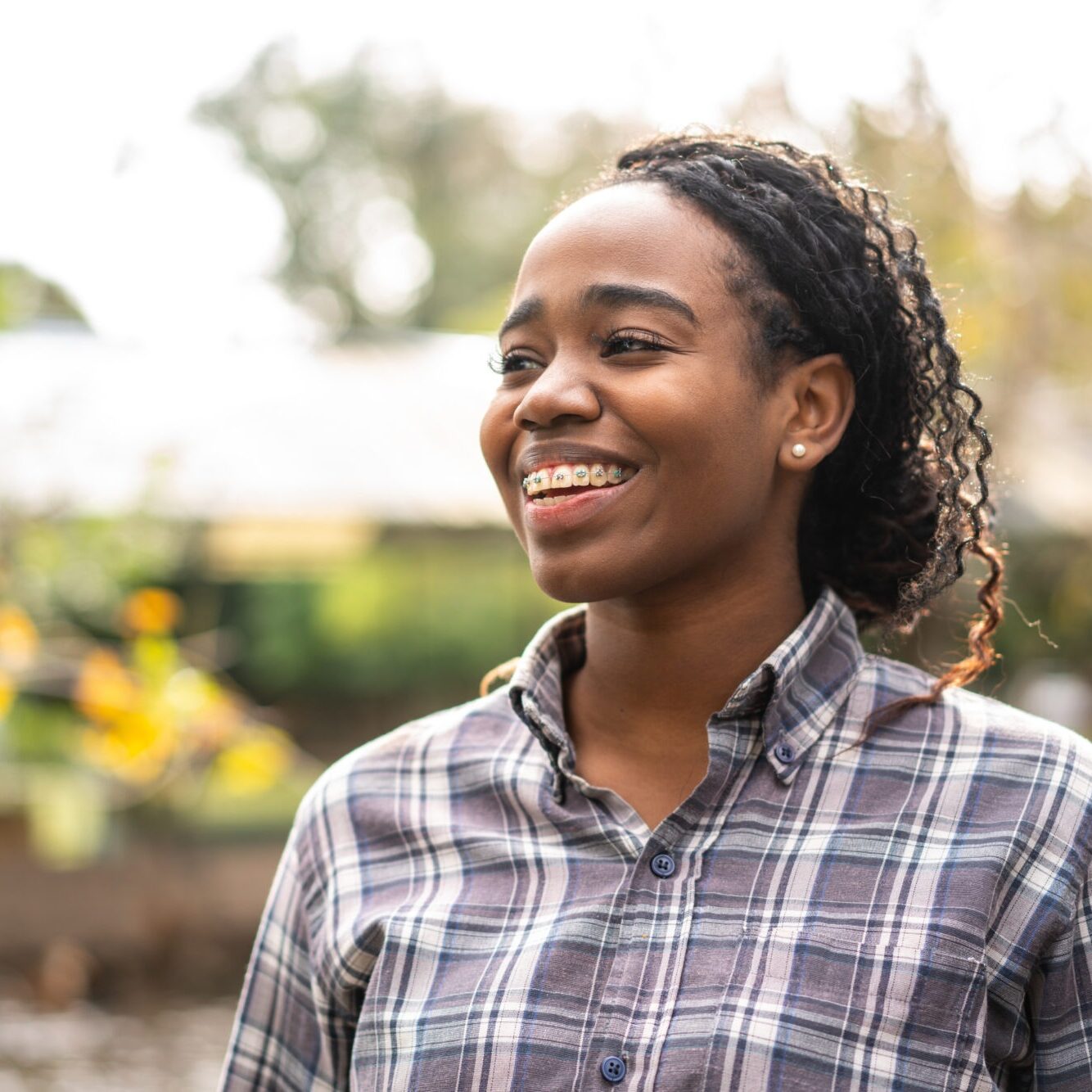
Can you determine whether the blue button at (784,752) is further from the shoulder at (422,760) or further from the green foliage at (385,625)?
the green foliage at (385,625)

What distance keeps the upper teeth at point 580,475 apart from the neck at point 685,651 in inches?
6.9

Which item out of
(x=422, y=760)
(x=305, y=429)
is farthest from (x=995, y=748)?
(x=305, y=429)

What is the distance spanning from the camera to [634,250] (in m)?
1.71

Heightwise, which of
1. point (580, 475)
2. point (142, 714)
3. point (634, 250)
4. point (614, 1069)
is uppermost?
point (634, 250)

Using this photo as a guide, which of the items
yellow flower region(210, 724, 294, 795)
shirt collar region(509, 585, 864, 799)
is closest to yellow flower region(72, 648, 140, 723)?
yellow flower region(210, 724, 294, 795)

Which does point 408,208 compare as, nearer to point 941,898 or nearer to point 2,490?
point 2,490

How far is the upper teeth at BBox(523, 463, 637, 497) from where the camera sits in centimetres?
167

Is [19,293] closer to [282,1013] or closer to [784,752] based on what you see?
[282,1013]

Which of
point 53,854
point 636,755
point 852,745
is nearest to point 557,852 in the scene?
point 636,755

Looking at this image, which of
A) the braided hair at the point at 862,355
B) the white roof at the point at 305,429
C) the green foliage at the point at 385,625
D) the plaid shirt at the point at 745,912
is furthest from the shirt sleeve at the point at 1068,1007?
the green foliage at the point at 385,625

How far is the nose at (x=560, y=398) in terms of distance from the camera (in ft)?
5.43

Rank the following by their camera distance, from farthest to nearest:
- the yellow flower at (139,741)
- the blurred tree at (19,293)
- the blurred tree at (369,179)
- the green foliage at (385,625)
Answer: the blurred tree at (369,179), the green foliage at (385,625), the yellow flower at (139,741), the blurred tree at (19,293)

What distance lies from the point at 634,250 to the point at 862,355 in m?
0.32

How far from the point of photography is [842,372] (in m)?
1.80
